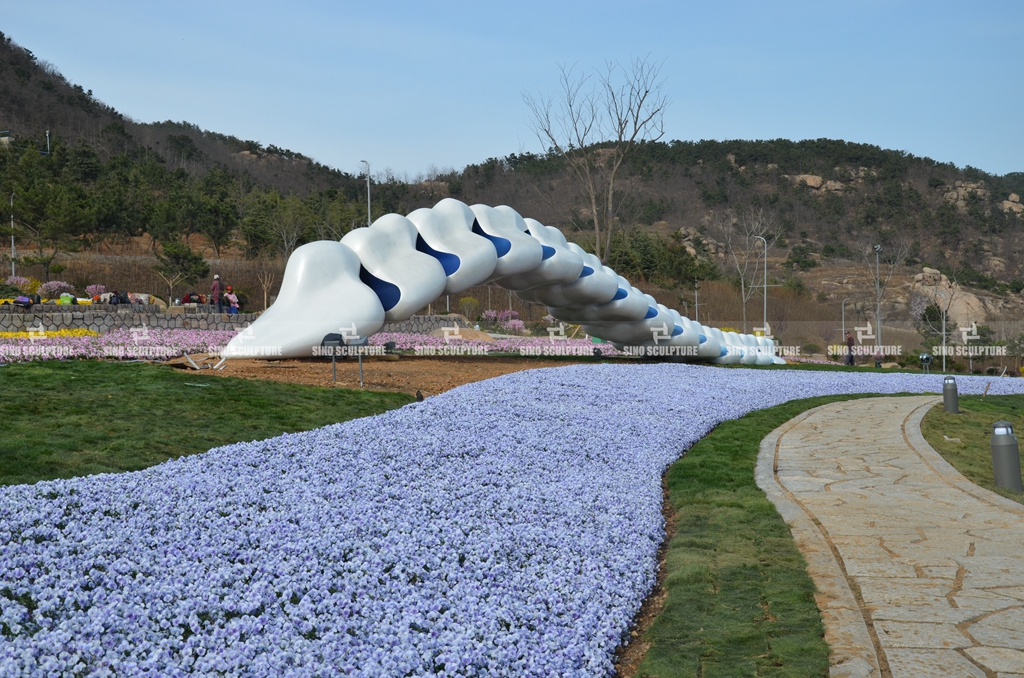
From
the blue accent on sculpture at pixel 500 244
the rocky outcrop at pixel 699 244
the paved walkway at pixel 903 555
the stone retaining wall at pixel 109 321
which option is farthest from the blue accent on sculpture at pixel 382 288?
the rocky outcrop at pixel 699 244

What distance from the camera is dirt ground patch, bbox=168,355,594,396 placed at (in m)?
10.6

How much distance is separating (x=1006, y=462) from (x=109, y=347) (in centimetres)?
1279

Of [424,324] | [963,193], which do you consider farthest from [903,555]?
[963,193]

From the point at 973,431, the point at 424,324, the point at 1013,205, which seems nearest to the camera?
the point at 973,431

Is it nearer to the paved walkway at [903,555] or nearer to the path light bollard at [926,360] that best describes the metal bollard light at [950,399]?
the paved walkway at [903,555]

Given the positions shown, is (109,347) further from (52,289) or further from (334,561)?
(52,289)

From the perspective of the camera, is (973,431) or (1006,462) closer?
(1006,462)

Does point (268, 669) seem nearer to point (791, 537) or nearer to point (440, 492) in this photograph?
point (440, 492)

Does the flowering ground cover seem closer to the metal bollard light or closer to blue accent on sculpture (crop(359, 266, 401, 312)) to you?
blue accent on sculpture (crop(359, 266, 401, 312))

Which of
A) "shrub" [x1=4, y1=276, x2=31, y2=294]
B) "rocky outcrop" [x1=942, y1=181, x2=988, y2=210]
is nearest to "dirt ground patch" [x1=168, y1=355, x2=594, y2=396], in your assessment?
"shrub" [x1=4, y1=276, x2=31, y2=294]

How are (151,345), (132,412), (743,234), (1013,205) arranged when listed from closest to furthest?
(132,412)
(151,345)
(743,234)
(1013,205)

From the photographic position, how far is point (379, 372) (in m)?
12.0

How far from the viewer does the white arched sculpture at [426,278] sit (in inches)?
474

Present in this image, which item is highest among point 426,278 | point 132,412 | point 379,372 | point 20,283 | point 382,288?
point 20,283
